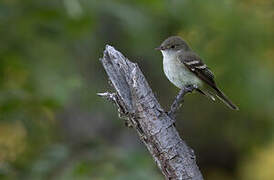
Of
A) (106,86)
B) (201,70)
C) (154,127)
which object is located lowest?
(154,127)

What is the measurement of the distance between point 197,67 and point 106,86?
12.8ft

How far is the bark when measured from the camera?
14.0 ft

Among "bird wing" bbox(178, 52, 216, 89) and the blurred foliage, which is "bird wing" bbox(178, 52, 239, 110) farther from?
the blurred foliage

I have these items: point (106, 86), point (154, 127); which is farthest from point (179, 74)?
point (106, 86)

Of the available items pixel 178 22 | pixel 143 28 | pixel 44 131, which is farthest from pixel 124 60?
pixel 178 22

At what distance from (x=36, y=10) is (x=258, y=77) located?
109 inches

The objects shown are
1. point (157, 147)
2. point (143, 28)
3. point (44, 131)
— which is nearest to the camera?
point (157, 147)

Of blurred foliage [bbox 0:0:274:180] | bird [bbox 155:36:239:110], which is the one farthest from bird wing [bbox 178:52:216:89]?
blurred foliage [bbox 0:0:274:180]

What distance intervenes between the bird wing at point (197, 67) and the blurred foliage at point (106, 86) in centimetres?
102

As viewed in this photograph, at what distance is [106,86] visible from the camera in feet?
31.1

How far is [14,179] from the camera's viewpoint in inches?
254

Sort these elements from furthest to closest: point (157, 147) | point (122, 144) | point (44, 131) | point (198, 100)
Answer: point (198, 100), point (122, 144), point (44, 131), point (157, 147)

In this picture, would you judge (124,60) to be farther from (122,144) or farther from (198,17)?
(122,144)

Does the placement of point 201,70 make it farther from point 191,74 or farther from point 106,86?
point 106,86
